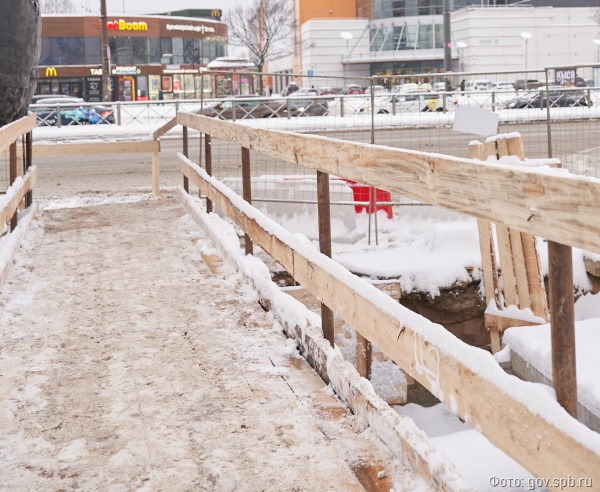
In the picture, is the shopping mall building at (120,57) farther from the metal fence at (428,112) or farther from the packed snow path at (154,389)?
the packed snow path at (154,389)

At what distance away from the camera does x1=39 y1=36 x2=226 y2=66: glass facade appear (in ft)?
191

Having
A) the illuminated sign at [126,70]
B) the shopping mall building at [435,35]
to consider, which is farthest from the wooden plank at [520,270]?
the illuminated sign at [126,70]

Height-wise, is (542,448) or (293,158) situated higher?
(293,158)

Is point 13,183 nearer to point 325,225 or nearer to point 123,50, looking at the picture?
point 325,225

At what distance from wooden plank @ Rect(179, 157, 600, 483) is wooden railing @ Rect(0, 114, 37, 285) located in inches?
120

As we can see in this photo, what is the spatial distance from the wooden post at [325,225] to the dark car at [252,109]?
76.8 ft

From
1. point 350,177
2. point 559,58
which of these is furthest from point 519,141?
point 559,58

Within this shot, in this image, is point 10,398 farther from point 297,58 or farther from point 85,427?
point 297,58

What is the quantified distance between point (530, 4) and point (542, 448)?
72.8 meters

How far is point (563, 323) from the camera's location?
7.81ft

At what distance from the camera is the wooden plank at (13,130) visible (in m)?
6.23

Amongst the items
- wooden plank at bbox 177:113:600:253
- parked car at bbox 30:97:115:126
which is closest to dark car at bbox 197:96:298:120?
parked car at bbox 30:97:115:126

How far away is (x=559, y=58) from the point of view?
209 feet

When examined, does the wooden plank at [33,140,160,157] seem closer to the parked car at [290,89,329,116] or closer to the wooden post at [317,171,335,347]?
the wooden post at [317,171,335,347]
